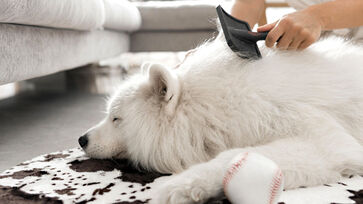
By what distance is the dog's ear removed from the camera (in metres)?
1.21

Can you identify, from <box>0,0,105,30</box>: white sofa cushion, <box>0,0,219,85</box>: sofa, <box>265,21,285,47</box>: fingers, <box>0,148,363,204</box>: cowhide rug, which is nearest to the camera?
<box>0,148,363,204</box>: cowhide rug

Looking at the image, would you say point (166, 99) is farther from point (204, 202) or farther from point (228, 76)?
point (204, 202)

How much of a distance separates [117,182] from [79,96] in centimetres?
229

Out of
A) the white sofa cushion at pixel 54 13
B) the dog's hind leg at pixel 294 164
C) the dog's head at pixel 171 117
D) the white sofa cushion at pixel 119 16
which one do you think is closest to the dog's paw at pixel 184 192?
the dog's hind leg at pixel 294 164

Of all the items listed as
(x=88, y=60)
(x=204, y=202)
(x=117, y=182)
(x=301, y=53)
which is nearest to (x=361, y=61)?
(x=301, y=53)

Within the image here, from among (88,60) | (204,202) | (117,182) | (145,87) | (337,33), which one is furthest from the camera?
(88,60)

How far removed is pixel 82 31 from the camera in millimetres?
2736

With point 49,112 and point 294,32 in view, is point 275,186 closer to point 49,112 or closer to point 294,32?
point 294,32

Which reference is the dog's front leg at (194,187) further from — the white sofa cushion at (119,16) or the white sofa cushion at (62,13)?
the white sofa cushion at (119,16)

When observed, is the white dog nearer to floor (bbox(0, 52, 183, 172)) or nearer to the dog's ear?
the dog's ear

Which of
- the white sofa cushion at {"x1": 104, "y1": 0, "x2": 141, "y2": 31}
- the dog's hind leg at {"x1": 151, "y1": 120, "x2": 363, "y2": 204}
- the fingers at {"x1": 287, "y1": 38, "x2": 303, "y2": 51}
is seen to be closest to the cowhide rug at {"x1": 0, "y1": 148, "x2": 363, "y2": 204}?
the dog's hind leg at {"x1": 151, "y1": 120, "x2": 363, "y2": 204}

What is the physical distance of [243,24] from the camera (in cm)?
142

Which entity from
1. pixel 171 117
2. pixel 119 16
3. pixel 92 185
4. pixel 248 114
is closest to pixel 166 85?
pixel 171 117

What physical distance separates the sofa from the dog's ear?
71 cm
